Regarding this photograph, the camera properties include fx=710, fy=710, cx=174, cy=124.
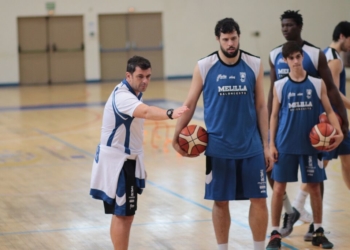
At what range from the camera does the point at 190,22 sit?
28.9 metres

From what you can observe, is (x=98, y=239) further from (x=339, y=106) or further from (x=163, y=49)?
(x=163, y=49)

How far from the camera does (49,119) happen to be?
56.1 ft

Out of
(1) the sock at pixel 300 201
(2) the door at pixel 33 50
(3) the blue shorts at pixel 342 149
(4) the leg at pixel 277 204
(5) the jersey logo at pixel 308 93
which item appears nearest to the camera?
(5) the jersey logo at pixel 308 93

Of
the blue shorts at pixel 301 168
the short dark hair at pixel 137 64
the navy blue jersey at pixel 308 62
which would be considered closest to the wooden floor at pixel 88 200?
the blue shorts at pixel 301 168

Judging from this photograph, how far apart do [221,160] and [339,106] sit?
145 centimetres

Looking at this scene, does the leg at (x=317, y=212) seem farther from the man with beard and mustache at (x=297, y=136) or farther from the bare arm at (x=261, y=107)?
the bare arm at (x=261, y=107)

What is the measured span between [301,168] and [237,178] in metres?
0.92

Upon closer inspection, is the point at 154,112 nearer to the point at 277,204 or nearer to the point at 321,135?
the point at 321,135

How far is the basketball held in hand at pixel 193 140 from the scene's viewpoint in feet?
17.6

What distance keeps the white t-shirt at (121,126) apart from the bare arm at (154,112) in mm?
180

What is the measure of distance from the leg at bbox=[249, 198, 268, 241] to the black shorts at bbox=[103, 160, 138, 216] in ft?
3.01

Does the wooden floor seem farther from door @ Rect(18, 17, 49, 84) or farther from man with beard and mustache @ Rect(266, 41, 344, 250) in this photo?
door @ Rect(18, 17, 49, 84)

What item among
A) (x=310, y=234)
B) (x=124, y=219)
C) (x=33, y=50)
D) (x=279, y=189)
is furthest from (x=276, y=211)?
(x=33, y=50)

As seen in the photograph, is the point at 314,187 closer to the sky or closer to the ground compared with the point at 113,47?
closer to the ground
